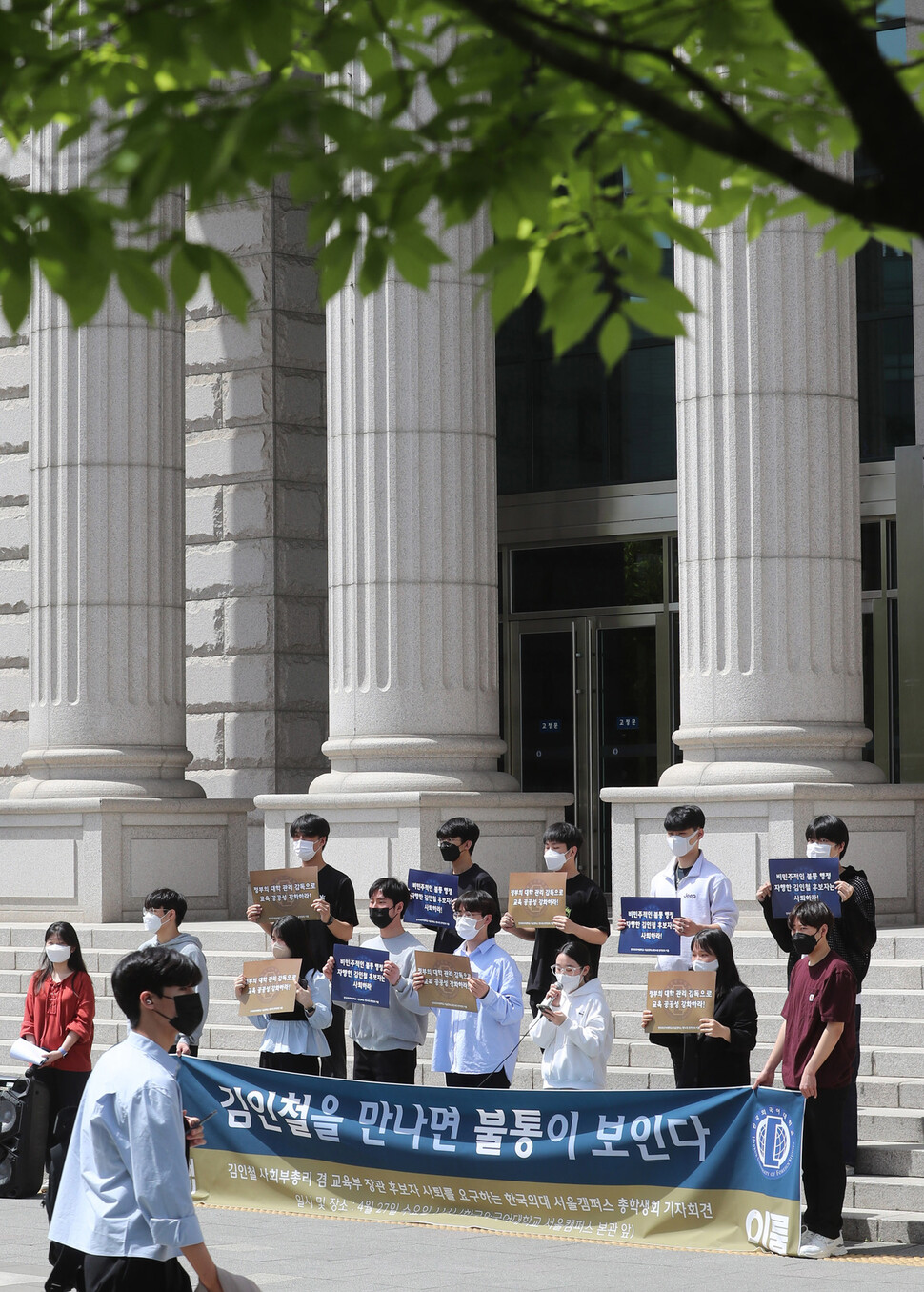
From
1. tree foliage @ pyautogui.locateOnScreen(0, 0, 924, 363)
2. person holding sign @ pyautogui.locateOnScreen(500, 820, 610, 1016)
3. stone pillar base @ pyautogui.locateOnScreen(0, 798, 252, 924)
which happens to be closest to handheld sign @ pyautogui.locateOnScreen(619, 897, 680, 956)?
person holding sign @ pyautogui.locateOnScreen(500, 820, 610, 1016)

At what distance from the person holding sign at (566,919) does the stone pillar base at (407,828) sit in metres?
5.03

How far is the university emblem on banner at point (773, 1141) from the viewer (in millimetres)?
11133

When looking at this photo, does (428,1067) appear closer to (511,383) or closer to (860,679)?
(860,679)

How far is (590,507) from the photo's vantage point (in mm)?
23297

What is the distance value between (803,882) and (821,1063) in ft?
4.14

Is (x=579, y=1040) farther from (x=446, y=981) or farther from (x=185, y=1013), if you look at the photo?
(x=185, y=1013)

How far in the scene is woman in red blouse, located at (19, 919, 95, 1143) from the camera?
544 inches

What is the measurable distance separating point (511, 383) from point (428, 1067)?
10.6 meters

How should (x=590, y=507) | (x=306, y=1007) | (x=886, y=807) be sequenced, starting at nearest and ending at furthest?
1. (x=306, y=1007)
2. (x=886, y=807)
3. (x=590, y=507)

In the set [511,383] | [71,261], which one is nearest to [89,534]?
[511,383]

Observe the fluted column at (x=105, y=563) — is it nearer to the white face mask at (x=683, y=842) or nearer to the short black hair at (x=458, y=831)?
the short black hair at (x=458, y=831)

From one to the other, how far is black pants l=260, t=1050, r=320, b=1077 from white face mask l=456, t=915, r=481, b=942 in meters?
1.34

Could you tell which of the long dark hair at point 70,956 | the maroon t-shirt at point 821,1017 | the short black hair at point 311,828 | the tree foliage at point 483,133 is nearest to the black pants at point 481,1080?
the maroon t-shirt at point 821,1017

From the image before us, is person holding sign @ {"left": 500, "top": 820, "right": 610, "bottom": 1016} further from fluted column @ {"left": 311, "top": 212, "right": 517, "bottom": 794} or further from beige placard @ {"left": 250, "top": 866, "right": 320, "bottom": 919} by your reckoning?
fluted column @ {"left": 311, "top": 212, "right": 517, "bottom": 794}
